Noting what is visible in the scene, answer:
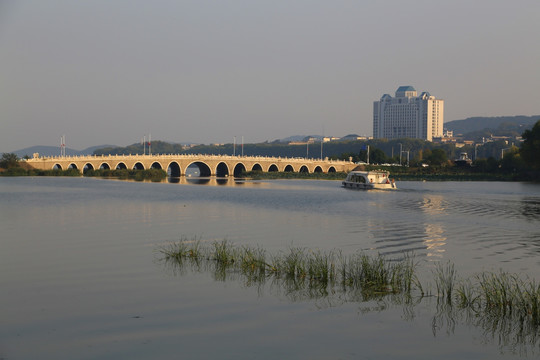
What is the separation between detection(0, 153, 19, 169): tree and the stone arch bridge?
326 cm

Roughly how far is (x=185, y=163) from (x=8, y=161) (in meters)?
45.9

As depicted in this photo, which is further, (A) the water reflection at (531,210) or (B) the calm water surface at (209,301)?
(A) the water reflection at (531,210)

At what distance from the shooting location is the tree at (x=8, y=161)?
401 feet

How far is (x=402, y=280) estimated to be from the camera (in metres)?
19.3

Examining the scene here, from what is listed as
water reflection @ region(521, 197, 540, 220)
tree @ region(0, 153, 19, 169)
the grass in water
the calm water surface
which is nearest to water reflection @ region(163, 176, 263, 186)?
tree @ region(0, 153, 19, 169)

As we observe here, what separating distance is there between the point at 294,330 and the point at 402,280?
617 centimetres

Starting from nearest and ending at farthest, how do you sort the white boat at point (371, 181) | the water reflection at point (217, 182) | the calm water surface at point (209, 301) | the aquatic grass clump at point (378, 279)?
the calm water surface at point (209, 301)
the aquatic grass clump at point (378, 279)
the white boat at point (371, 181)
the water reflection at point (217, 182)

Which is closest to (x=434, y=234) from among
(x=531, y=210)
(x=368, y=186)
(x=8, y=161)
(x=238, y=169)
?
(x=531, y=210)

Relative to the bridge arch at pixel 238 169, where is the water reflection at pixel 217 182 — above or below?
below

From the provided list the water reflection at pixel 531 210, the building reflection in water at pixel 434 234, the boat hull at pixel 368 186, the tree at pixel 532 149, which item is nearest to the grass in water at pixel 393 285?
the building reflection in water at pixel 434 234

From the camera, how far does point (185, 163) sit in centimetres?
15600

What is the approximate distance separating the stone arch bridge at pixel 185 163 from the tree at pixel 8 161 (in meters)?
3.26

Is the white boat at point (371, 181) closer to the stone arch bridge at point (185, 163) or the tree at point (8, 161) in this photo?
the stone arch bridge at point (185, 163)

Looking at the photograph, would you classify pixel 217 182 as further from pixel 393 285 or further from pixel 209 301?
pixel 209 301
